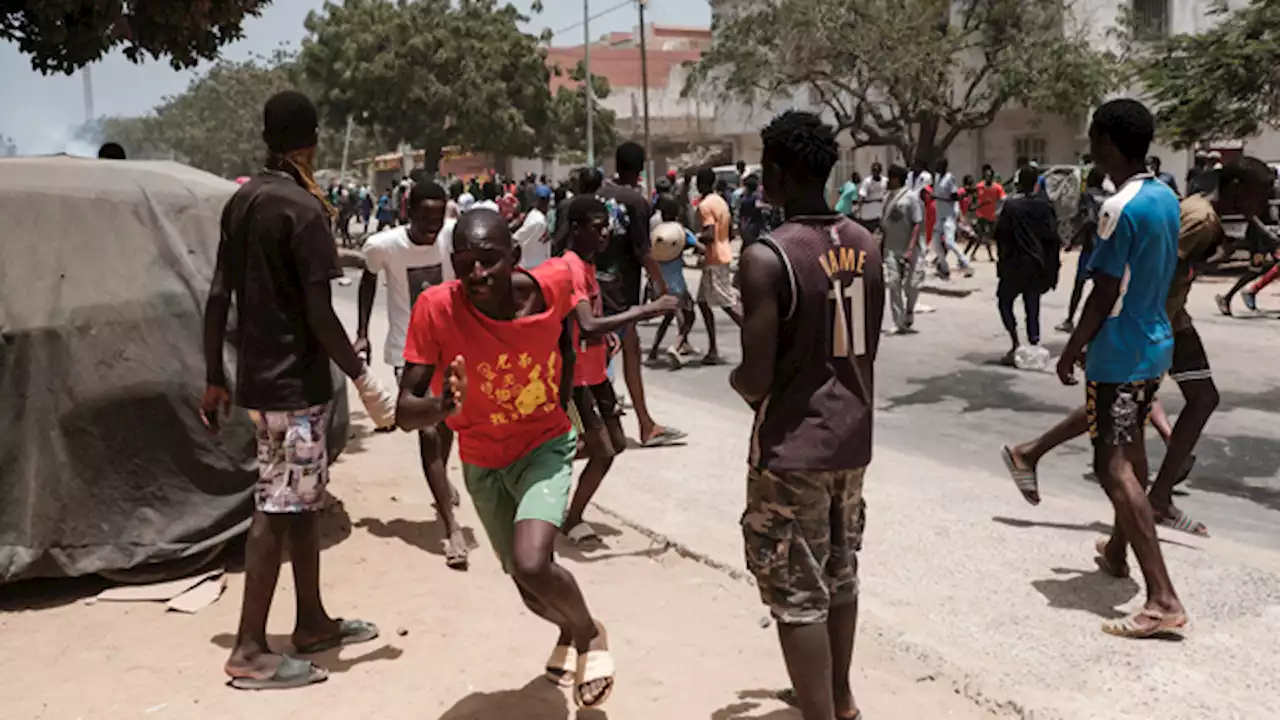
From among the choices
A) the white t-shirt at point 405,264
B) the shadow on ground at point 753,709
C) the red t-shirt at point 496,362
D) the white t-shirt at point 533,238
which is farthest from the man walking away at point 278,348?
the white t-shirt at point 533,238

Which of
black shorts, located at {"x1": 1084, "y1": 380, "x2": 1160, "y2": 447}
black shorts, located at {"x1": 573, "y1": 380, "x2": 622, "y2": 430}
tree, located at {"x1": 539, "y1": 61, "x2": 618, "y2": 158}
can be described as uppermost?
tree, located at {"x1": 539, "y1": 61, "x2": 618, "y2": 158}

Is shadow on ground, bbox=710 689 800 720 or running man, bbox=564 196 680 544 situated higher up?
running man, bbox=564 196 680 544

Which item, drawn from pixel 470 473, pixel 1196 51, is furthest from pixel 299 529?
pixel 1196 51

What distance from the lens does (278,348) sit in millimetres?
3969

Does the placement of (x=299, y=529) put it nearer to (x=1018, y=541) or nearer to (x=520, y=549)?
(x=520, y=549)

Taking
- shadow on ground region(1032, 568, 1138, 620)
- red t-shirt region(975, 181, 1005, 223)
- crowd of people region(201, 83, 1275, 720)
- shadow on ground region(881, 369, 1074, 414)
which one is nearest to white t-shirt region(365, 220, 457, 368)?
crowd of people region(201, 83, 1275, 720)

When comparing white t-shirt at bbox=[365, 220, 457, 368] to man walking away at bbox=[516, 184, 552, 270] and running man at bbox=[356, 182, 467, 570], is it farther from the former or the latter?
man walking away at bbox=[516, 184, 552, 270]

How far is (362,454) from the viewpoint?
24.6 ft

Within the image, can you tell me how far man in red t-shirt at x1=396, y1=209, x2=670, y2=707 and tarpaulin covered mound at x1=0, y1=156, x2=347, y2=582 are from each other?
196cm

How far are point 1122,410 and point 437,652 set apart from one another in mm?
2710

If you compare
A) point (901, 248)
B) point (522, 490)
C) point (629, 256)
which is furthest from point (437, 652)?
point (901, 248)

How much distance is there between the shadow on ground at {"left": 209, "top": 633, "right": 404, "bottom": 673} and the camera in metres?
4.28

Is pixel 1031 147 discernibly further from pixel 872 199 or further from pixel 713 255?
pixel 713 255

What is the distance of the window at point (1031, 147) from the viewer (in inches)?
1244
